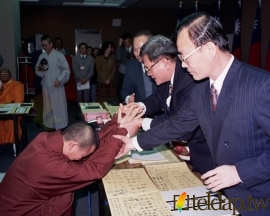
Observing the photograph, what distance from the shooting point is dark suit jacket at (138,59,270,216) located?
1.08 metres

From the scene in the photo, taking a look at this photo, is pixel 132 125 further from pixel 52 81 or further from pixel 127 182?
pixel 52 81

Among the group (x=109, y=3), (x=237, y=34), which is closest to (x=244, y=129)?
(x=237, y=34)

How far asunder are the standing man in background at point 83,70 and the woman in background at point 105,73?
7.1 inches

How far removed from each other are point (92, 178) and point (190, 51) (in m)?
0.73

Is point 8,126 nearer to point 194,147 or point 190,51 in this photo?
point 194,147

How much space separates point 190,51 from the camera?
3.95ft

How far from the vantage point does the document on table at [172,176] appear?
1441 millimetres

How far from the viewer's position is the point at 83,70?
6.39 metres

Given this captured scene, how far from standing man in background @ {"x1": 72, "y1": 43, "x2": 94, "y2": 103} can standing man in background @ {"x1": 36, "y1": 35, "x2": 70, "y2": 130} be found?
1262 millimetres

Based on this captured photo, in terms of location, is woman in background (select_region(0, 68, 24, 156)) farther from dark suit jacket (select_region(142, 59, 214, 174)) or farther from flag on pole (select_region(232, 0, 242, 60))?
flag on pole (select_region(232, 0, 242, 60))

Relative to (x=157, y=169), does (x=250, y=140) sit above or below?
above

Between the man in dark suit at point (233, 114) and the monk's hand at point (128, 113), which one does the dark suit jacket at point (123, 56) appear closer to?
the monk's hand at point (128, 113)

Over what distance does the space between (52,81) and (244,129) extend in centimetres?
414

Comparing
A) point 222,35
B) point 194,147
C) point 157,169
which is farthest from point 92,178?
point 222,35
